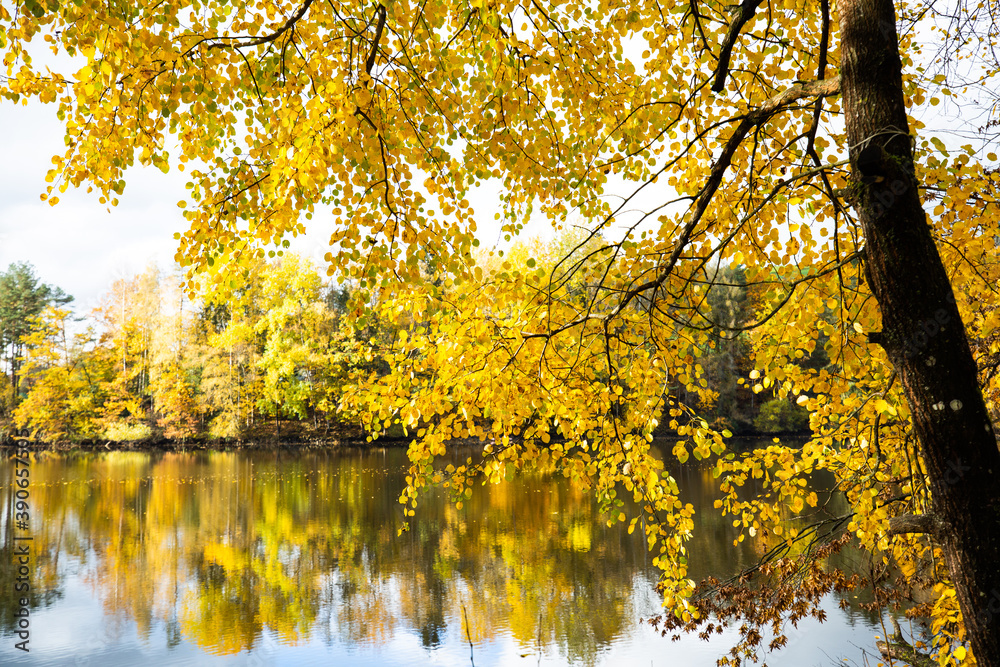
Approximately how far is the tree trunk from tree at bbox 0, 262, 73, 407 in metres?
30.5

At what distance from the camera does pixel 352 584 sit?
8.37 m

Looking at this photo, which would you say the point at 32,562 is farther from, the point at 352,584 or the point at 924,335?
the point at 924,335

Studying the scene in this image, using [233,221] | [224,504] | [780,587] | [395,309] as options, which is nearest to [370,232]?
[395,309]

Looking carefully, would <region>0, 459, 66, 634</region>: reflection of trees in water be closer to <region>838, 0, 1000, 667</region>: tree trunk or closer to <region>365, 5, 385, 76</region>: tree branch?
<region>365, 5, 385, 76</region>: tree branch

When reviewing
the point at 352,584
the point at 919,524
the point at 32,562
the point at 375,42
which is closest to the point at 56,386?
the point at 32,562

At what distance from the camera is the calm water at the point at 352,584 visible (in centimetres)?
669

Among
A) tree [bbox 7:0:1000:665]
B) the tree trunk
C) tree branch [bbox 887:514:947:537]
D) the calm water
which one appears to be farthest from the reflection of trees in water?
the tree trunk

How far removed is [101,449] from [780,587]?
27428 millimetres

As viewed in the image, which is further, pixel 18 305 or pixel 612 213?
pixel 18 305

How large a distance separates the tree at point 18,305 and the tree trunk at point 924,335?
100.0 feet

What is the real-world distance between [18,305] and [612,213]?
33.5 meters

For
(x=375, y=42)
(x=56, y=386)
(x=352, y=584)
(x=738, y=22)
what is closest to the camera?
(x=738, y=22)

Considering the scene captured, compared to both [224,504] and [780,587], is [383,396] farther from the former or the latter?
[224,504]

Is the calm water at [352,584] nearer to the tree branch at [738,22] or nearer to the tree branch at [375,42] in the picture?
the tree branch at [375,42]
